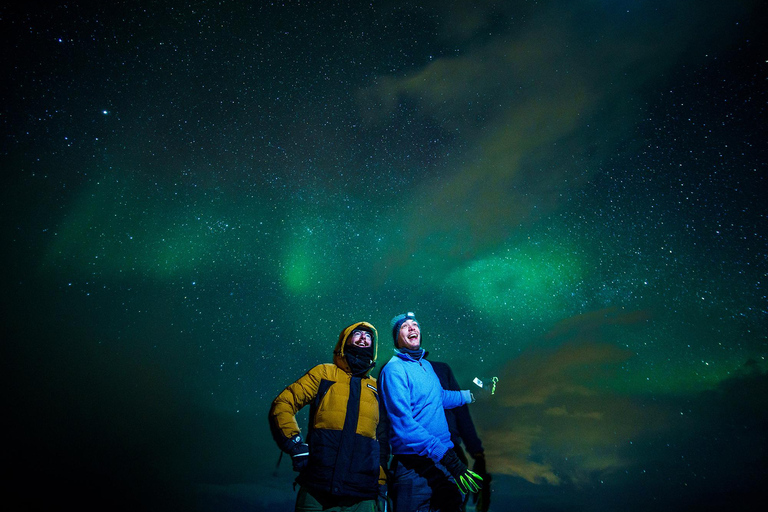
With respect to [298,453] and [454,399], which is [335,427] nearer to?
[298,453]

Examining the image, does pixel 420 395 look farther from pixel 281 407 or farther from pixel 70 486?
pixel 70 486

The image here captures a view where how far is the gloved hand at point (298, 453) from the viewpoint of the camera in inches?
104

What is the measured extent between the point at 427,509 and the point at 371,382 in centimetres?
107

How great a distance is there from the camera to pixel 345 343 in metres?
3.39

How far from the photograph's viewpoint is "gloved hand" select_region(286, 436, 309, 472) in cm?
264

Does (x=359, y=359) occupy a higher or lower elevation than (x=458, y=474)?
higher

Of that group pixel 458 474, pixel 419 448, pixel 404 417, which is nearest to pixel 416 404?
pixel 404 417

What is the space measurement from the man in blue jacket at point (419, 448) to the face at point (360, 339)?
0.36 meters

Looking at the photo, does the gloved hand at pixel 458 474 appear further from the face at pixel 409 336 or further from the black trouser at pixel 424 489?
the face at pixel 409 336

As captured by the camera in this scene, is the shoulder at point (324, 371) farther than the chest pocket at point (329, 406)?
Yes

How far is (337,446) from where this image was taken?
265 centimetres

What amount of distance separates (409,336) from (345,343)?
26.8 inches

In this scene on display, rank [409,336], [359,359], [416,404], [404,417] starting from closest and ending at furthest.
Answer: [404,417] < [416,404] < [359,359] < [409,336]

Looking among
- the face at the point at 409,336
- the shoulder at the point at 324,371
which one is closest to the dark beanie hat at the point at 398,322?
the face at the point at 409,336
